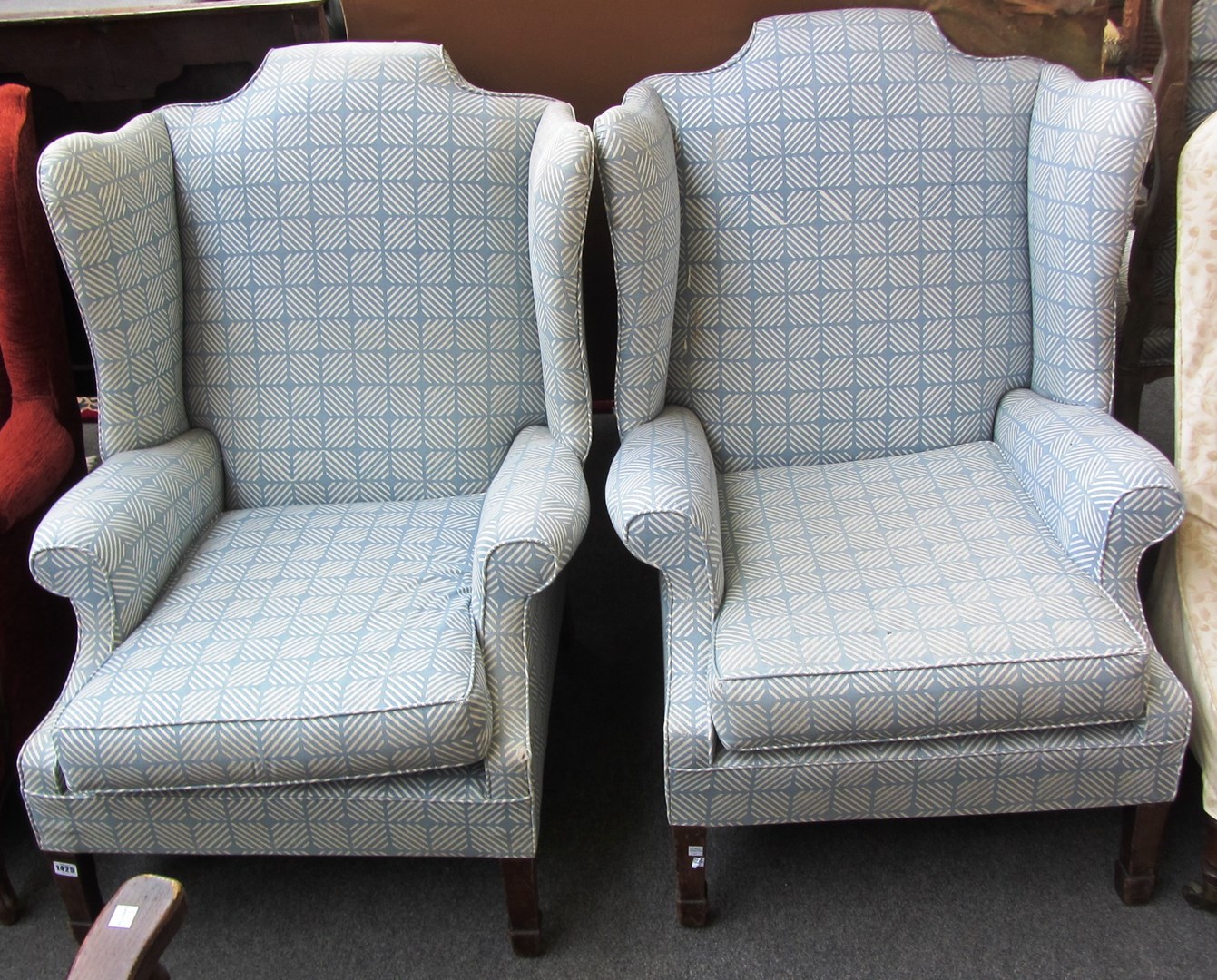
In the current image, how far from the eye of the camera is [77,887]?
1.44 meters

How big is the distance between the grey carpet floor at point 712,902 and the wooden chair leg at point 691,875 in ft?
0.10

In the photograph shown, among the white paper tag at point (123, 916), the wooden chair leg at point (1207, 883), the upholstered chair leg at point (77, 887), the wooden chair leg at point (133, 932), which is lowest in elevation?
the wooden chair leg at point (1207, 883)

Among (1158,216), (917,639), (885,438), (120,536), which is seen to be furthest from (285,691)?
(1158,216)

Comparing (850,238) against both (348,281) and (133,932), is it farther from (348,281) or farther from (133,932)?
(133,932)

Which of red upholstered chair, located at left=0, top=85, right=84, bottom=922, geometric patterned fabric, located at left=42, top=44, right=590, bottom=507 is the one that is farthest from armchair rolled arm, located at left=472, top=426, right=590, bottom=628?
red upholstered chair, located at left=0, top=85, right=84, bottom=922

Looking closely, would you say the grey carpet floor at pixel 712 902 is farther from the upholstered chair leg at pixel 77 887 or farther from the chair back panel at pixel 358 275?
the chair back panel at pixel 358 275

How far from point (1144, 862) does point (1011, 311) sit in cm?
85

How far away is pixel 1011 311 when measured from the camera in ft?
5.80

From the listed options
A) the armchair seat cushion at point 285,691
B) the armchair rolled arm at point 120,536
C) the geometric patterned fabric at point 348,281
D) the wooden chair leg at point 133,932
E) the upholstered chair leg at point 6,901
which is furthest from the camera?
the geometric patterned fabric at point 348,281

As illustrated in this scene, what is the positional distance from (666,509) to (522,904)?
21.8 inches

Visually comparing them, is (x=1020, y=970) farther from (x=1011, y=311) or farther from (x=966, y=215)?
(x=966, y=215)

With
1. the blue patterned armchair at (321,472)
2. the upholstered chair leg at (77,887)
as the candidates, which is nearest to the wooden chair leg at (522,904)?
the blue patterned armchair at (321,472)

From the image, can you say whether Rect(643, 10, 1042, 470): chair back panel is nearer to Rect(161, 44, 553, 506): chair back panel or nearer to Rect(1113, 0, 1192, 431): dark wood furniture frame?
Rect(1113, 0, 1192, 431): dark wood furniture frame

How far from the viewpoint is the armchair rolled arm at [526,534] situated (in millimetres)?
1339
